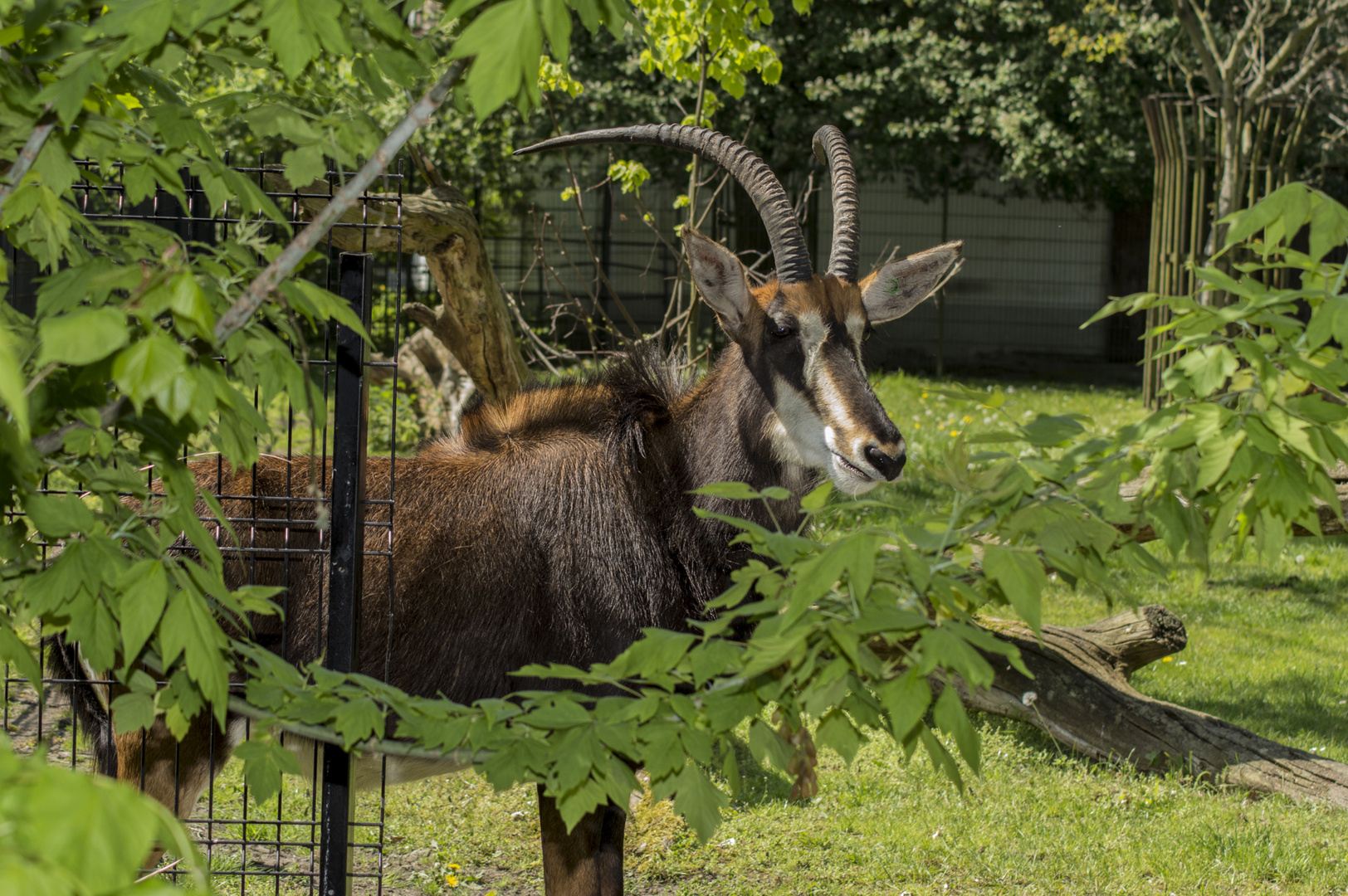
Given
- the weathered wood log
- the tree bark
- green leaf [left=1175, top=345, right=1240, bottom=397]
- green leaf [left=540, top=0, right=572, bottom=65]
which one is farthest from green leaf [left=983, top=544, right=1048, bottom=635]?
the weathered wood log

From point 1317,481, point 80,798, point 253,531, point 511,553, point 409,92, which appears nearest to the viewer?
point 80,798

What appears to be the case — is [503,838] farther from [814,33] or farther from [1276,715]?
[814,33]

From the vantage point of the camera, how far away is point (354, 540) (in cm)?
295

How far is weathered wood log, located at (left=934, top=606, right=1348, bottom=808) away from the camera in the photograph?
4695 millimetres

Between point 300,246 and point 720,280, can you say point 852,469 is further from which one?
point 300,246

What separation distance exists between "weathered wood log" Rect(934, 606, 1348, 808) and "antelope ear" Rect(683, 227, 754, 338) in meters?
1.95

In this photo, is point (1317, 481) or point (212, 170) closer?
point (1317, 481)

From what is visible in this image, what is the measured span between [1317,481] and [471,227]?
11.5 feet

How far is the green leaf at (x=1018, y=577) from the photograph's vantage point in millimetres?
1501

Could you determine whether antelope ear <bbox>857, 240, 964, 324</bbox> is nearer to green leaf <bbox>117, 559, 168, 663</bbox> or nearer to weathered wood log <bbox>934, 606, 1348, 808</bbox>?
weathered wood log <bbox>934, 606, 1348, 808</bbox>

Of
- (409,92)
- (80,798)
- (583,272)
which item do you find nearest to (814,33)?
(583,272)

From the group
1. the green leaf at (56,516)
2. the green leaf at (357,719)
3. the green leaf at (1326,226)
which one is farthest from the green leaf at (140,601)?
the green leaf at (1326,226)

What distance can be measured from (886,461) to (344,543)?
1.43 m

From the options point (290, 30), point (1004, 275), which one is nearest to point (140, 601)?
point (290, 30)
